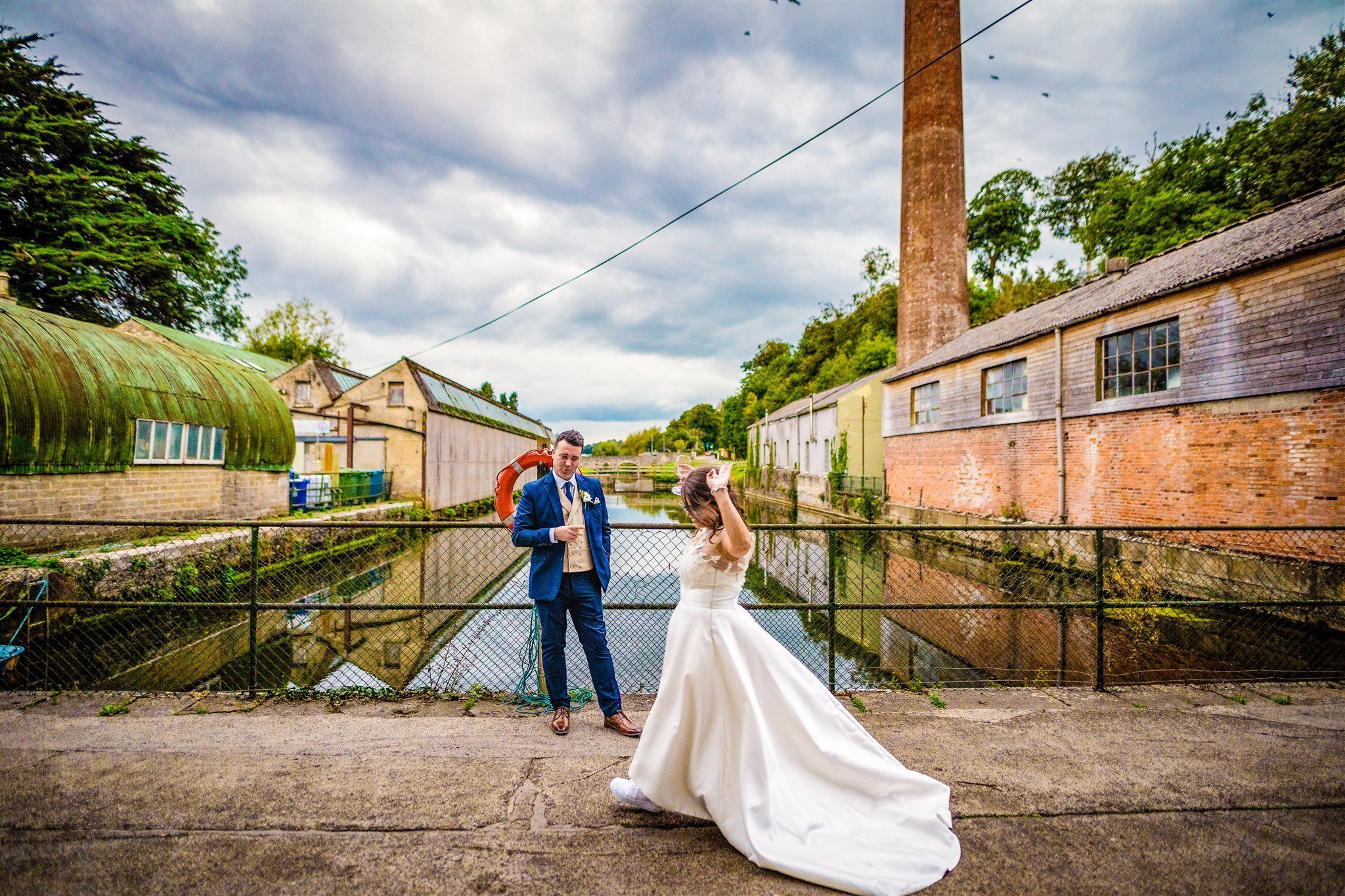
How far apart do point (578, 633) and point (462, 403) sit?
27284mm

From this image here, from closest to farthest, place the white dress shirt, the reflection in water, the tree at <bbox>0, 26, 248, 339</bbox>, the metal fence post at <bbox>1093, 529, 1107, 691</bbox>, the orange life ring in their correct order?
the white dress shirt, the orange life ring, the metal fence post at <bbox>1093, 529, 1107, 691</bbox>, the reflection in water, the tree at <bbox>0, 26, 248, 339</bbox>

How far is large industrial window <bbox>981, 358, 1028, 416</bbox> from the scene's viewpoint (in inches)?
566

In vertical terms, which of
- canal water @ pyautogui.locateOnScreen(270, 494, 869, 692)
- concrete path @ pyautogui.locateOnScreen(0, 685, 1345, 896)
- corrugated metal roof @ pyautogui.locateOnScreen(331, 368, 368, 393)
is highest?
corrugated metal roof @ pyautogui.locateOnScreen(331, 368, 368, 393)

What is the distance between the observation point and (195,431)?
13.4 m

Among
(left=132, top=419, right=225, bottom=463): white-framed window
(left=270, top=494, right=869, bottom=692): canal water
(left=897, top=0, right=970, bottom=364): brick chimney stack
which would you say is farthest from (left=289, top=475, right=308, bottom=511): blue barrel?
(left=897, top=0, right=970, bottom=364): brick chimney stack

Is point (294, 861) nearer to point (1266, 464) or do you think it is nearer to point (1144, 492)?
point (1266, 464)

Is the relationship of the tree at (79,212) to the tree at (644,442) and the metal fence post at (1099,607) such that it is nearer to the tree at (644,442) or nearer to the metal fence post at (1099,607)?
the metal fence post at (1099,607)

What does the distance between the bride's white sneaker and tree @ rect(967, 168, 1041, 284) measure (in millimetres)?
45723

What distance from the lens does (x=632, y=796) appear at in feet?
9.30

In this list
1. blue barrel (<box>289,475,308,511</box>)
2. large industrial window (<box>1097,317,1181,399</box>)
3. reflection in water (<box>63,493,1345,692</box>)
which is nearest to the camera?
reflection in water (<box>63,493,1345,692</box>)

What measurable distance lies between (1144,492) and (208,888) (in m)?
13.5

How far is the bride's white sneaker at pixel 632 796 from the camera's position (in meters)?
2.84

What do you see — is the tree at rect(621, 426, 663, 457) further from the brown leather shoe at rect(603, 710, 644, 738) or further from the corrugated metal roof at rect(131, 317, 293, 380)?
the brown leather shoe at rect(603, 710, 644, 738)

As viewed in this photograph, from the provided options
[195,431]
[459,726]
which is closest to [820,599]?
[459,726]
